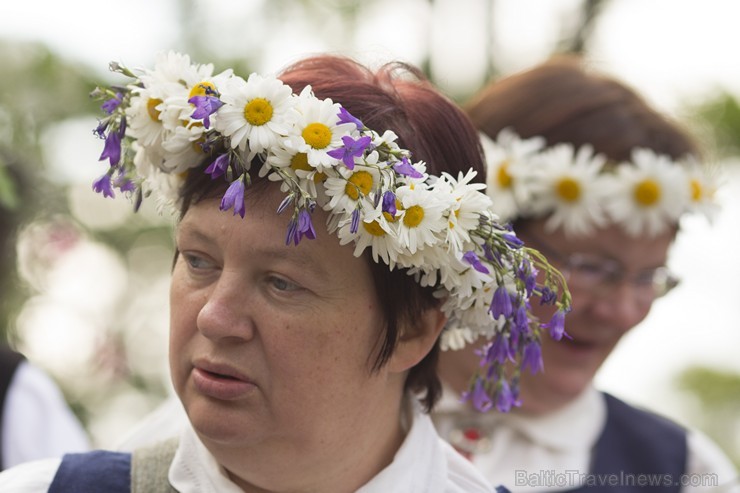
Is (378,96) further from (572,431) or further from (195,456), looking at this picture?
(572,431)

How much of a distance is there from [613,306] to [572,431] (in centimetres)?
45

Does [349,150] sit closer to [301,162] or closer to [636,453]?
[301,162]

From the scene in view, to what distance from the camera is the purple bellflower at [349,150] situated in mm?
2215

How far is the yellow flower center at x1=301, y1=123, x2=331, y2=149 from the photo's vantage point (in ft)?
7.32

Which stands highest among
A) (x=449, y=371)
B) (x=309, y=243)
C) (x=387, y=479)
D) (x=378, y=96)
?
(x=378, y=96)

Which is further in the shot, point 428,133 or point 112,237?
point 112,237

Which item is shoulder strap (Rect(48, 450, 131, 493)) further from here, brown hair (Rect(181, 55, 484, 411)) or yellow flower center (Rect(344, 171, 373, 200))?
yellow flower center (Rect(344, 171, 373, 200))

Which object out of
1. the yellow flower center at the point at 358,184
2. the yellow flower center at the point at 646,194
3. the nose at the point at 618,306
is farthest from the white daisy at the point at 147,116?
the yellow flower center at the point at 646,194

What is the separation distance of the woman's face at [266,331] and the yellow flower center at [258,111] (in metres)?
0.14

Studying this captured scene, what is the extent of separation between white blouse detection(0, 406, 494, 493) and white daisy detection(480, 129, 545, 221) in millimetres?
1163

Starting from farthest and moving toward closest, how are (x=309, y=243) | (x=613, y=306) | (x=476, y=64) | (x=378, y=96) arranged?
(x=476, y=64) → (x=613, y=306) → (x=378, y=96) → (x=309, y=243)

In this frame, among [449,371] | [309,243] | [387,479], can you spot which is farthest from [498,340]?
[449,371]

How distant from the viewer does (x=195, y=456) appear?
2.47m

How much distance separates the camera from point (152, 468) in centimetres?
250
